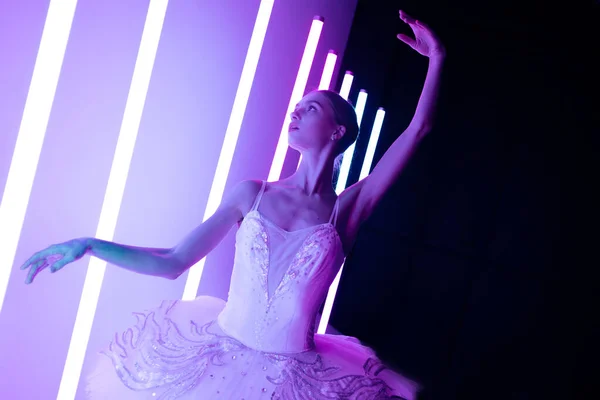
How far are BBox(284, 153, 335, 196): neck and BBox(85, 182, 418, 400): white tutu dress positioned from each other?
112 mm

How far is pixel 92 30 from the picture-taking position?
1.42 meters

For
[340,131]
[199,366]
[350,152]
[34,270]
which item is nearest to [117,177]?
[34,270]

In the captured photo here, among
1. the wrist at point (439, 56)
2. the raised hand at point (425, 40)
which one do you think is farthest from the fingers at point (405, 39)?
the wrist at point (439, 56)

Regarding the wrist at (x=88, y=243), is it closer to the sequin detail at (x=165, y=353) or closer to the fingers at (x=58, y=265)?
the fingers at (x=58, y=265)

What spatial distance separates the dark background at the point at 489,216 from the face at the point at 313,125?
54.4 inches

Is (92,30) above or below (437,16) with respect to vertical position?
below

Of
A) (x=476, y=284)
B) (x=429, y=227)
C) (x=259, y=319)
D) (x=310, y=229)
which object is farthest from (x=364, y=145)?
(x=259, y=319)

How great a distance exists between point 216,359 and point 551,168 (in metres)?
2.91

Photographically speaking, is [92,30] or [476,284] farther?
[476,284]

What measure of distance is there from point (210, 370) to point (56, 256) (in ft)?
1.72

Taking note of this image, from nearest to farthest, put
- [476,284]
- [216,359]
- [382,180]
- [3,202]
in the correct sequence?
[3,202] → [216,359] → [382,180] → [476,284]

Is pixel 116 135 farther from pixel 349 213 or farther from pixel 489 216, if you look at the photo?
pixel 489 216

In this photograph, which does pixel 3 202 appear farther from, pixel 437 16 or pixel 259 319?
pixel 437 16

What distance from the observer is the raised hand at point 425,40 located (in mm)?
1708
